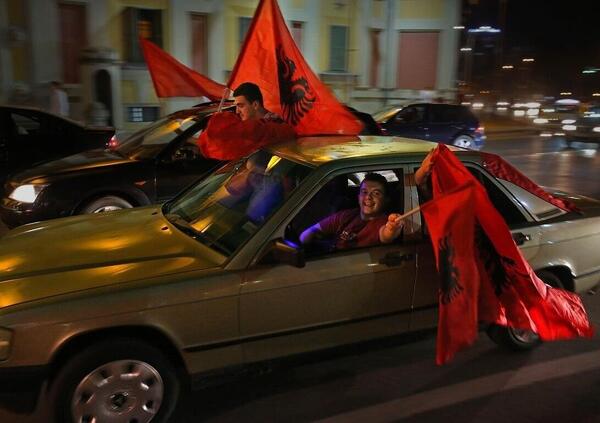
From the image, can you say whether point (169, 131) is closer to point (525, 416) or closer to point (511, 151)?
point (525, 416)

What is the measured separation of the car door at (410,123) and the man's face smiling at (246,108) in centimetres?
922

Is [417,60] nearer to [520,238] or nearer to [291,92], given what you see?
[291,92]

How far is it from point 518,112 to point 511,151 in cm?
2038

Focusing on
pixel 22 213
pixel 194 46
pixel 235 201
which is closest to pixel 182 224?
pixel 235 201

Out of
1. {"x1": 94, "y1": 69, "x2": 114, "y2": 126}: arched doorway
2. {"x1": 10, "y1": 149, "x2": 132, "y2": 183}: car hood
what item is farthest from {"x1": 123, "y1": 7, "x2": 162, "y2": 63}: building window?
{"x1": 10, "y1": 149, "x2": 132, "y2": 183}: car hood

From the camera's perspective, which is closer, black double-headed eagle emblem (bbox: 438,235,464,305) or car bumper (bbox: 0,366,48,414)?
car bumper (bbox: 0,366,48,414)

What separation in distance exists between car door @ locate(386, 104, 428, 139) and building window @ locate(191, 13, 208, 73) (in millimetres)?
6554

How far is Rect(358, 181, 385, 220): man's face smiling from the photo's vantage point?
12.6ft

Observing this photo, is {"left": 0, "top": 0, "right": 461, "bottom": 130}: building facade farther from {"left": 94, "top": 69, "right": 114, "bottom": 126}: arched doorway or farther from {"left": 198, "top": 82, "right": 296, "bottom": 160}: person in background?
{"left": 198, "top": 82, "right": 296, "bottom": 160}: person in background

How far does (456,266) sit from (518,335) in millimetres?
1322

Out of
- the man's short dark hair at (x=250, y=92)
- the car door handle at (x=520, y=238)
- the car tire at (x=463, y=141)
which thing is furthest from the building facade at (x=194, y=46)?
the car door handle at (x=520, y=238)

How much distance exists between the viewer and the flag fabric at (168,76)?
20.3 ft

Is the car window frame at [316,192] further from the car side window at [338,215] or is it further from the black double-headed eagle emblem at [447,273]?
the black double-headed eagle emblem at [447,273]

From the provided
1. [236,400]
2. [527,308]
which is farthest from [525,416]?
[236,400]
